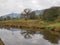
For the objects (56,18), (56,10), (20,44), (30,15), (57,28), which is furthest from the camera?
(30,15)

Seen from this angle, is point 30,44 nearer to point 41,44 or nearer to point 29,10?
point 41,44

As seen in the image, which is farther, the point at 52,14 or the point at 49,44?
the point at 52,14

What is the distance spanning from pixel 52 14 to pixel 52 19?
7.81ft

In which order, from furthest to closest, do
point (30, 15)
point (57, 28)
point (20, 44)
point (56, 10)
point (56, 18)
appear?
1. point (30, 15)
2. point (56, 10)
3. point (56, 18)
4. point (57, 28)
5. point (20, 44)

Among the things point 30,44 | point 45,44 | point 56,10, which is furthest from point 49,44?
point 56,10

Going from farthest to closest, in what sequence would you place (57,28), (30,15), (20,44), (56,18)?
(30,15) < (56,18) < (57,28) < (20,44)

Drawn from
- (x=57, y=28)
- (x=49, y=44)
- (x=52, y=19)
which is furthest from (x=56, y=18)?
(x=49, y=44)

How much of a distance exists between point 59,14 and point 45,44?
176ft

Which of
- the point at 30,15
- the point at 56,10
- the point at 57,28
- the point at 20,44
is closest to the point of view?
the point at 20,44

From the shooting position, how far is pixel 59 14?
83.7m

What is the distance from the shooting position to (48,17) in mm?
83312

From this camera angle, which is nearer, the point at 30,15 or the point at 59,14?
the point at 59,14

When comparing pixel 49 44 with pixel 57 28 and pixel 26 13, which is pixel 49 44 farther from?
pixel 26 13

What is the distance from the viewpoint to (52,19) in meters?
82.3
